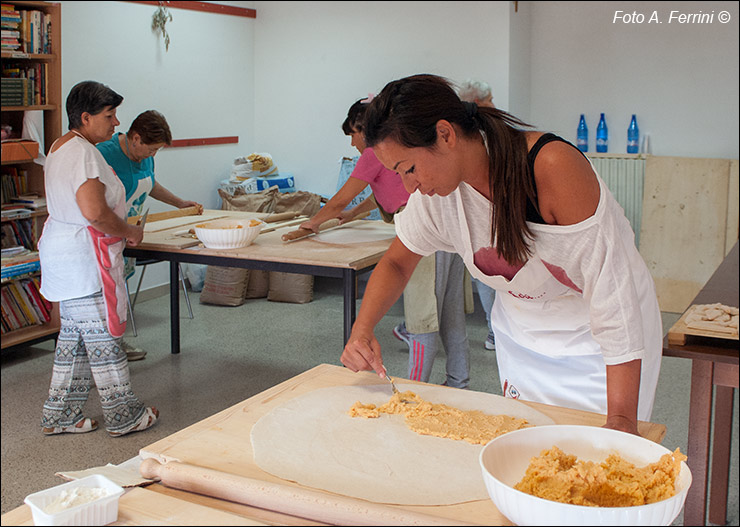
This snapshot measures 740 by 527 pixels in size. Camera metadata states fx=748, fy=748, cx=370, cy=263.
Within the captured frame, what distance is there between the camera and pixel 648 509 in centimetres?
84

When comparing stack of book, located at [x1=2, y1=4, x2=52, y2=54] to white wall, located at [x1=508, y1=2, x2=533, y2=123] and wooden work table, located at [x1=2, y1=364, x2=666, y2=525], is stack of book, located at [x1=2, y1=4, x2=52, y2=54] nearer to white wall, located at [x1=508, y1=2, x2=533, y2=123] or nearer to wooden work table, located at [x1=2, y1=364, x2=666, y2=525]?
white wall, located at [x1=508, y1=2, x2=533, y2=123]

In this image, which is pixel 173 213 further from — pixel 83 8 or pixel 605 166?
pixel 605 166

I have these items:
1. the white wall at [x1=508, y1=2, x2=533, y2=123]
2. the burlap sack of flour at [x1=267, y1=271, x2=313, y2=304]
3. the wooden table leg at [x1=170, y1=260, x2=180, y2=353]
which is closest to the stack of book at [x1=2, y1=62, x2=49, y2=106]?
the wooden table leg at [x1=170, y1=260, x2=180, y2=353]

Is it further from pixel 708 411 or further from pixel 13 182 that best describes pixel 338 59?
pixel 708 411

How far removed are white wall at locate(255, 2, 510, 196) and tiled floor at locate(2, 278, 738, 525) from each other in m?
1.01

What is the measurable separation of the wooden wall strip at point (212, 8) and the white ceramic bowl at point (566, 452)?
13.4 ft

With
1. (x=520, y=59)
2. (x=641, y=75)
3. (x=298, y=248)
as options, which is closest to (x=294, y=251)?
(x=298, y=248)

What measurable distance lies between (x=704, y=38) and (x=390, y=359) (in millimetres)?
2942

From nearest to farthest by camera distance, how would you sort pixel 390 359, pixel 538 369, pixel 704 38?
pixel 538 369, pixel 390 359, pixel 704 38

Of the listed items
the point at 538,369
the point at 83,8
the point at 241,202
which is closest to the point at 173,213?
the point at 241,202

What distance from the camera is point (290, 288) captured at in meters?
5.01

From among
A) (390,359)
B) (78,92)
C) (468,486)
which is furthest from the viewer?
(390,359)

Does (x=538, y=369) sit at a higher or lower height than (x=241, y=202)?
lower

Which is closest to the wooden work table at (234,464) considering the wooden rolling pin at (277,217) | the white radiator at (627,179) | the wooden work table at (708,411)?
the wooden work table at (708,411)
